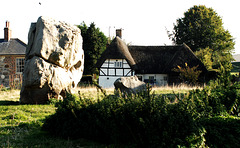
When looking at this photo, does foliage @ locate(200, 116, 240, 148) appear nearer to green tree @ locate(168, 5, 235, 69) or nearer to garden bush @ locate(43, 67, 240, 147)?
garden bush @ locate(43, 67, 240, 147)

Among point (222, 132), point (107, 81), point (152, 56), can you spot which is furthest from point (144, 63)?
point (222, 132)

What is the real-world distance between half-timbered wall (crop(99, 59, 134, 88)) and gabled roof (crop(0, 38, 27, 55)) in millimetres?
8667

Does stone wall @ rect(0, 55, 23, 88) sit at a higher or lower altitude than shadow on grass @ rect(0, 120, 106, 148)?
higher

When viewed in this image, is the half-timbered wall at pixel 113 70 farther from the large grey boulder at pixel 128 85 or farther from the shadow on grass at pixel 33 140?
the shadow on grass at pixel 33 140

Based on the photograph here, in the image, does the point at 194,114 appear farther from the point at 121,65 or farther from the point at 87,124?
the point at 121,65

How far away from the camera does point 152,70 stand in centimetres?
2667

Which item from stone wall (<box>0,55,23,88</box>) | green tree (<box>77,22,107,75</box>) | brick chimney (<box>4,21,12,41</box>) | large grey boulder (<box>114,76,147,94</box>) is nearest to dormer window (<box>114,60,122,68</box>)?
green tree (<box>77,22,107,75</box>)

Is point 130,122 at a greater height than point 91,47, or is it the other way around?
point 91,47

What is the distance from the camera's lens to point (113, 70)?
2538 cm

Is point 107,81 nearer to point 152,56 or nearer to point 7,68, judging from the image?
point 152,56

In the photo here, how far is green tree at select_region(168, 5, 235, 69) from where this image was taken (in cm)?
3416

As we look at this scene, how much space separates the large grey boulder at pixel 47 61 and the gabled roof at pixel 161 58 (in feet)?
54.6

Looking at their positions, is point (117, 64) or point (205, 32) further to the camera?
point (205, 32)

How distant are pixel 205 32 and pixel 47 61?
29.7 meters
